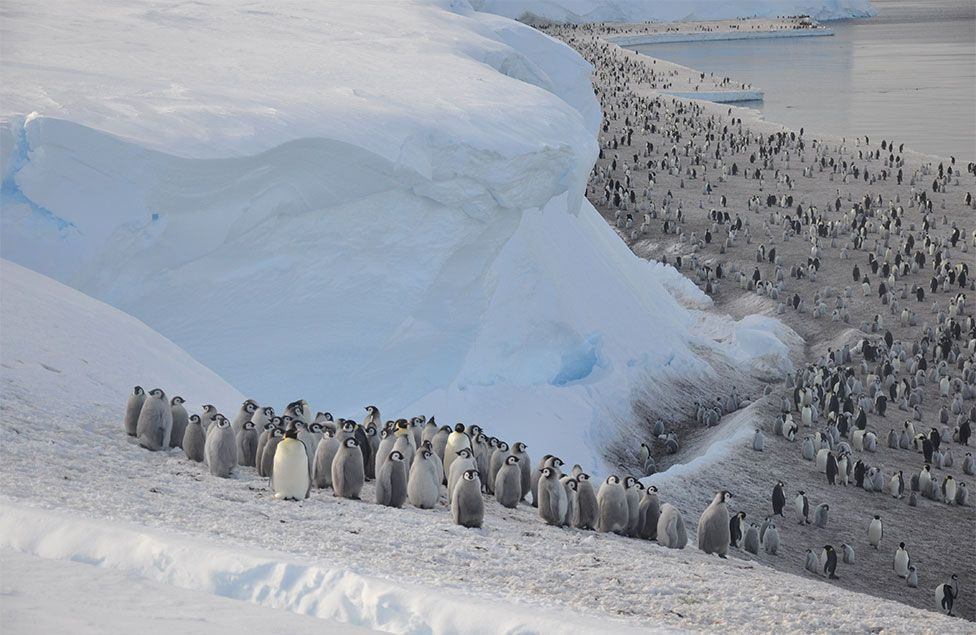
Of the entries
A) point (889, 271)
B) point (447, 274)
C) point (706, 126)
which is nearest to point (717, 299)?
point (889, 271)

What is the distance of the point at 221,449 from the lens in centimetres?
927

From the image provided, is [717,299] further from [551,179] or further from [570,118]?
[551,179]

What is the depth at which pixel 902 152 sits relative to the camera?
39844mm

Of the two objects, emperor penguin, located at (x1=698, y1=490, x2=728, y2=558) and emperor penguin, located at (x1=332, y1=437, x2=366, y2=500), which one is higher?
emperor penguin, located at (x1=332, y1=437, x2=366, y2=500)

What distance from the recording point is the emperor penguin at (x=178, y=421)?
10.1m

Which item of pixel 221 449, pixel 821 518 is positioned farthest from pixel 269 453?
pixel 821 518

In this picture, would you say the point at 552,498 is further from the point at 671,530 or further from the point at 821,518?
the point at 821,518

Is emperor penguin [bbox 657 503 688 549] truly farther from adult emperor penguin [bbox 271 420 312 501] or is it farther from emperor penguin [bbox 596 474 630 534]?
adult emperor penguin [bbox 271 420 312 501]

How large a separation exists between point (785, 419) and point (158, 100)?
32.1ft

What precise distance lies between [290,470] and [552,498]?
227cm

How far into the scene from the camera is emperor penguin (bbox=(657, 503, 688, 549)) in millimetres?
10234

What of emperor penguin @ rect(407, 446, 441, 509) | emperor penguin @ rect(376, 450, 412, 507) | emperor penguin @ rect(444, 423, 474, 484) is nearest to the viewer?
emperor penguin @ rect(376, 450, 412, 507)

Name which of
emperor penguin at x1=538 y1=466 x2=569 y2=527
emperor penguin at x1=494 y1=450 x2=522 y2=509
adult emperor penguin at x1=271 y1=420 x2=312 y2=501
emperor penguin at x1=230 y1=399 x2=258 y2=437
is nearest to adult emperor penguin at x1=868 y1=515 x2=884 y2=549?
emperor penguin at x1=494 y1=450 x2=522 y2=509

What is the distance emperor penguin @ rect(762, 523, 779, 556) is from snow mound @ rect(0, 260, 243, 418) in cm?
606
